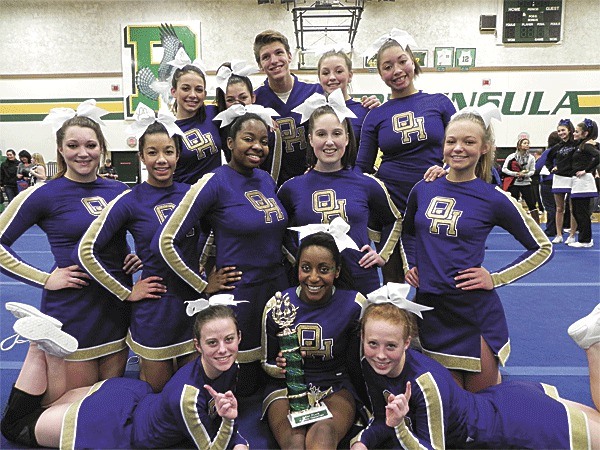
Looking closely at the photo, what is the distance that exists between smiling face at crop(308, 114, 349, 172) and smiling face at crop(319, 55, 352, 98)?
86 centimetres

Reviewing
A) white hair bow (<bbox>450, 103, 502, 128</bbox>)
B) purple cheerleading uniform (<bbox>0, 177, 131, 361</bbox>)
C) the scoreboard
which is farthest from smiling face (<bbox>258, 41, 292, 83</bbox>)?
the scoreboard

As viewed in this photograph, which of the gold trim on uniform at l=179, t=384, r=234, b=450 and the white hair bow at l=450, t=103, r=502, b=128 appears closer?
the gold trim on uniform at l=179, t=384, r=234, b=450

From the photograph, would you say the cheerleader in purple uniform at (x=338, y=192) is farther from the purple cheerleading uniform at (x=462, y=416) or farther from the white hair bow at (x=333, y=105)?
the purple cheerleading uniform at (x=462, y=416)

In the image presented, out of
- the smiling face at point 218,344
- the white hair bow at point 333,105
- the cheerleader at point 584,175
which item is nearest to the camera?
the smiling face at point 218,344

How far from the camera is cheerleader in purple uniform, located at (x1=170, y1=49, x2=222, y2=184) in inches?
142

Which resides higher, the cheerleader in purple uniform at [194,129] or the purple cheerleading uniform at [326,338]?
the cheerleader in purple uniform at [194,129]

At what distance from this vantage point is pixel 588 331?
2.49 meters

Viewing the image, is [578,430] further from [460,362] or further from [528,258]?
[528,258]

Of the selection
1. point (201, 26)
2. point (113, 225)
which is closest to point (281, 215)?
point (113, 225)

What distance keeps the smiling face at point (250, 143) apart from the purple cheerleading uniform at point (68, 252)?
82 cm

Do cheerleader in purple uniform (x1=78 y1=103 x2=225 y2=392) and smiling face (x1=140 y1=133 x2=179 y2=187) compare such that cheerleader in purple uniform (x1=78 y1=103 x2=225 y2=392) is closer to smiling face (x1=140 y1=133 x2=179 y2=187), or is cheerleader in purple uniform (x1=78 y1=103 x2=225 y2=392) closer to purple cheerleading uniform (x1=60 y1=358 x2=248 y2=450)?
smiling face (x1=140 y1=133 x2=179 y2=187)

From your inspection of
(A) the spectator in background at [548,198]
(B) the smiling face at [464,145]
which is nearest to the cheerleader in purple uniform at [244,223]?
(B) the smiling face at [464,145]

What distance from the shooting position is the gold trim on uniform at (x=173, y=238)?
2.81 metres

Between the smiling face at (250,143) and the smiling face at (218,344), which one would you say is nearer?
the smiling face at (218,344)
